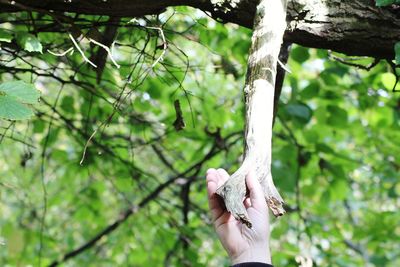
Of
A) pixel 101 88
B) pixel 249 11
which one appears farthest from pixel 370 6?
pixel 101 88

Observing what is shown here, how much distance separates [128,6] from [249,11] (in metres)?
0.34

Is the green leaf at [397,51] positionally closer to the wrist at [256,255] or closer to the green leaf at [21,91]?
the wrist at [256,255]

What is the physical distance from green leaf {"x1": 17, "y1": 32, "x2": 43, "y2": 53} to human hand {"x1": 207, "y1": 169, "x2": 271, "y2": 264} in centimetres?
64

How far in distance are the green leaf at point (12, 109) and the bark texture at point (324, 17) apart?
1.50 feet

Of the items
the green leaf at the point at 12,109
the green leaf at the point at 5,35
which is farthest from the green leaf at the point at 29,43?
the green leaf at the point at 12,109

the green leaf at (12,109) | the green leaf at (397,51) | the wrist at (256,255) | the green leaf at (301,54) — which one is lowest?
the green leaf at (301,54)

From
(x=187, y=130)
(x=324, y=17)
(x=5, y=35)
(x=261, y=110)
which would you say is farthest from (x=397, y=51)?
(x=187, y=130)

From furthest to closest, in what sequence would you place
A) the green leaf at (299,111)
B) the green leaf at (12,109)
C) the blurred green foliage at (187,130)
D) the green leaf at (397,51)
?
1. the green leaf at (299,111)
2. the blurred green foliage at (187,130)
3. the green leaf at (397,51)
4. the green leaf at (12,109)

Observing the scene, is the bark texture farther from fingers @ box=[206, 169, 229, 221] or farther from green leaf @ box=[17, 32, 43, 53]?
fingers @ box=[206, 169, 229, 221]

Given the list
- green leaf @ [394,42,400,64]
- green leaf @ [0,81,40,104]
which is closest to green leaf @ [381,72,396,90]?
green leaf @ [394,42,400,64]

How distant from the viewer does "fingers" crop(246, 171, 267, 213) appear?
3.76ft

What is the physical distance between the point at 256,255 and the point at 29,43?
2.92 ft

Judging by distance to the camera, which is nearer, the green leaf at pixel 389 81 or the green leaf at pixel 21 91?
the green leaf at pixel 21 91

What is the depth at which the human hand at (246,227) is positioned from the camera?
45.9 inches
